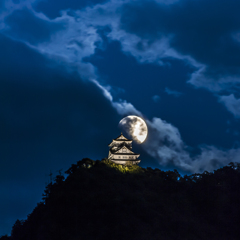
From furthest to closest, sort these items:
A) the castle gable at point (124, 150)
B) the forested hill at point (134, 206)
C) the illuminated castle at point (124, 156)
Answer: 1. the castle gable at point (124, 150)
2. the illuminated castle at point (124, 156)
3. the forested hill at point (134, 206)

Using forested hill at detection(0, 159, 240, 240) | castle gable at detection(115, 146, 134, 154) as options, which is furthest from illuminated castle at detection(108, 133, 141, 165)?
forested hill at detection(0, 159, 240, 240)

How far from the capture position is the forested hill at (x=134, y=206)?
3803 cm

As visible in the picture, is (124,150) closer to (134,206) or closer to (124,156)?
(124,156)

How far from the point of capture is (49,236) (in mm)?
38188

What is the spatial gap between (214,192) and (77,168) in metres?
24.7

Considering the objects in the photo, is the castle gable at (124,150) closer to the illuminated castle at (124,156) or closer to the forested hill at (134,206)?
the illuminated castle at (124,156)

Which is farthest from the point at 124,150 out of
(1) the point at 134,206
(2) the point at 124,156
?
(1) the point at 134,206

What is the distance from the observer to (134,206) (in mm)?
40750

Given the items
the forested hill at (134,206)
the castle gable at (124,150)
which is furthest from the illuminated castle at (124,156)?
the forested hill at (134,206)

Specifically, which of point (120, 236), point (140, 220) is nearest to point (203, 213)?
point (140, 220)

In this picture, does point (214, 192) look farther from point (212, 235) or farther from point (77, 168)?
point (77, 168)

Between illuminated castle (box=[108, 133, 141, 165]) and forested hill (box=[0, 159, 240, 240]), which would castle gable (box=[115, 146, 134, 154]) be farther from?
forested hill (box=[0, 159, 240, 240])

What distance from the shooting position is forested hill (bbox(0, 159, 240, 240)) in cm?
3803

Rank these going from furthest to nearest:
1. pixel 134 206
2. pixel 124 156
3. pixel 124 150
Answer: pixel 124 150 → pixel 124 156 → pixel 134 206
